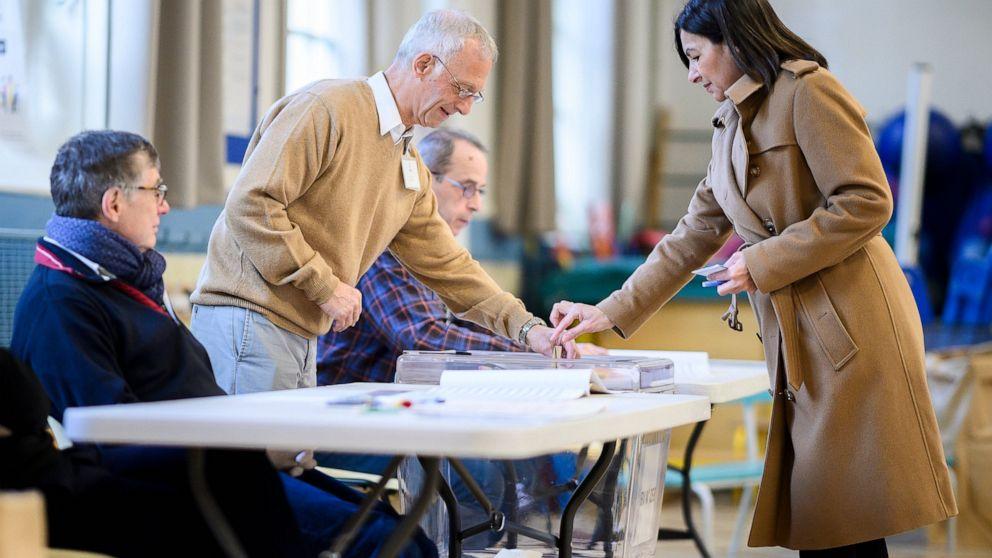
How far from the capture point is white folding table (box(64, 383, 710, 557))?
1357 mm

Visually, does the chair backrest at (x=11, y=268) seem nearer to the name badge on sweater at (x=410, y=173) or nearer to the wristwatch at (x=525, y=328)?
the name badge on sweater at (x=410, y=173)

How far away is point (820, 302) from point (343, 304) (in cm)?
90

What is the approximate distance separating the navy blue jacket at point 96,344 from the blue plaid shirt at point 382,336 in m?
0.73

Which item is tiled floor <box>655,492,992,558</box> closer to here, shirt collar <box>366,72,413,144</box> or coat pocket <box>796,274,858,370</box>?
coat pocket <box>796,274,858,370</box>

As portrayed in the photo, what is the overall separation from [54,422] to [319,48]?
3387mm

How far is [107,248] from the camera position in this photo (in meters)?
2.10

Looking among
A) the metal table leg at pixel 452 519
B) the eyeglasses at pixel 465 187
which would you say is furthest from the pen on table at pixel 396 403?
the eyeglasses at pixel 465 187

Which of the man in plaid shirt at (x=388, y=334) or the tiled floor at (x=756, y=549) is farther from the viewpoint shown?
the tiled floor at (x=756, y=549)

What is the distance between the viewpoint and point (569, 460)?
2.36 meters

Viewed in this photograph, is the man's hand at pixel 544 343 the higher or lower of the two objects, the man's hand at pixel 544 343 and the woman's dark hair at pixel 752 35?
the lower


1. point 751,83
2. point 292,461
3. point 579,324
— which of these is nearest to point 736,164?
point 751,83

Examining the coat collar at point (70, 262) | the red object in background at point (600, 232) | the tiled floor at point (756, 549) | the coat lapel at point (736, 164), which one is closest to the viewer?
the coat collar at point (70, 262)

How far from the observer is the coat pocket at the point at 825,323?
82.9 inches

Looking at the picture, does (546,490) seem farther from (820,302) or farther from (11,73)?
(11,73)
